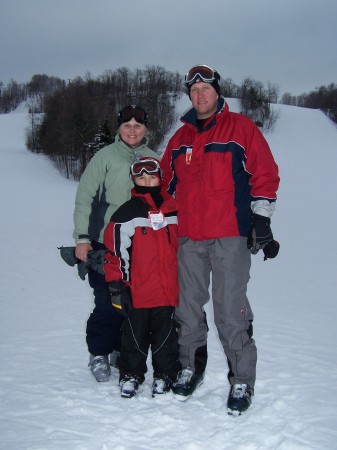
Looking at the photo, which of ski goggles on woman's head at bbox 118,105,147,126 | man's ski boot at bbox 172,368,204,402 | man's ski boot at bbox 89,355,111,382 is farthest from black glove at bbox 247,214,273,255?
man's ski boot at bbox 89,355,111,382

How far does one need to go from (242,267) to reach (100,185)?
3.83ft

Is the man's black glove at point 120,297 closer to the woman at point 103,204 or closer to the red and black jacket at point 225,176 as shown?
the woman at point 103,204

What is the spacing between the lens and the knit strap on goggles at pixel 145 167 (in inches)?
112

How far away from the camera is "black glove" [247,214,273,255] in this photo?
8.54ft

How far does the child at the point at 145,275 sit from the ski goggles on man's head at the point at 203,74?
64 cm

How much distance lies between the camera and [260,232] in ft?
8.54

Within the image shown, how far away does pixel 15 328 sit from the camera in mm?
4137

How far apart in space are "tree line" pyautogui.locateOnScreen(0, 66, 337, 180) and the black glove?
11.3 metres

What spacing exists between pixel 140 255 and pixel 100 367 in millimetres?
919

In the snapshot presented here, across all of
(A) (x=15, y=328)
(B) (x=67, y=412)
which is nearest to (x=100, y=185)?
(B) (x=67, y=412)

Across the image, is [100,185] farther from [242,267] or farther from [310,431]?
[310,431]

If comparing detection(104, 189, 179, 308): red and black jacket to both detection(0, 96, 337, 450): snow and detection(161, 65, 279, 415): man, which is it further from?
detection(0, 96, 337, 450): snow

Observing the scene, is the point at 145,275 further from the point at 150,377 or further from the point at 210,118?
the point at 210,118

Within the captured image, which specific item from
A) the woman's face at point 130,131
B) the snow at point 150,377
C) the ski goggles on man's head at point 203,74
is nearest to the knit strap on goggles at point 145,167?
the woman's face at point 130,131
